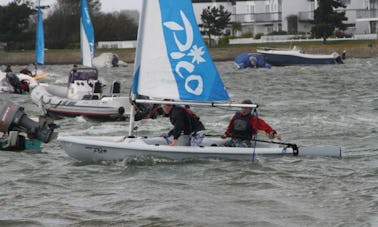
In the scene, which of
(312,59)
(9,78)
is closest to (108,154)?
(9,78)

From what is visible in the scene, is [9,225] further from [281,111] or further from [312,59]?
[312,59]

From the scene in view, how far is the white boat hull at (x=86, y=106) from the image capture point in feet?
75.5

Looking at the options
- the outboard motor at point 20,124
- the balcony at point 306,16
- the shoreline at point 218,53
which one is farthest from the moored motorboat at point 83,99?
the balcony at point 306,16

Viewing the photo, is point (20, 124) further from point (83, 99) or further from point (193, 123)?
point (83, 99)

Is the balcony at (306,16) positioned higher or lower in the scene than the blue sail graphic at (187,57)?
lower

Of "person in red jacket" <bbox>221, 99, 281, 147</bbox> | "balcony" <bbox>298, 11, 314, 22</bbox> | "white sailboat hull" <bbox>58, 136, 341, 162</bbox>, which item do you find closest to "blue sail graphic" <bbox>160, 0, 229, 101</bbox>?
"person in red jacket" <bbox>221, 99, 281, 147</bbox>

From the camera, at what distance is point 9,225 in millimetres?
10492

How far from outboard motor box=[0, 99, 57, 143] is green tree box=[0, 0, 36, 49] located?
229 ft

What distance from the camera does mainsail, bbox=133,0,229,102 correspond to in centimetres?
1481

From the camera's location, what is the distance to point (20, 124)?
47.8 ft

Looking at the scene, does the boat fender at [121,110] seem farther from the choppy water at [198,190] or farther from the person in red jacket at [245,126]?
the person in red jacket at [245,126]

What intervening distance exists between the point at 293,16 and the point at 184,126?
8131 centimetres

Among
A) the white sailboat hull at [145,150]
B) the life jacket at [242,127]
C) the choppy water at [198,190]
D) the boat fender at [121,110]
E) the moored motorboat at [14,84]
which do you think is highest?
the life jacket at [242,127]

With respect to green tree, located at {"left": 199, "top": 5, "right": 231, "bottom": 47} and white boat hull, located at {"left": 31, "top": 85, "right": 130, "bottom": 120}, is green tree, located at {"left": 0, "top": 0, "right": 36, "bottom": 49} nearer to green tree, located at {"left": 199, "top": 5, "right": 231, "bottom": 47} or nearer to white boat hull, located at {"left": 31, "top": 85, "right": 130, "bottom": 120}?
green tree, located at {"left": 199, "top": 5, "right": 231, "bottom": 47}
